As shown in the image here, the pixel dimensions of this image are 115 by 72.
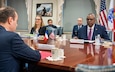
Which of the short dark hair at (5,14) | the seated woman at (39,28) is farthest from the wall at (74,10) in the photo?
the short dark hair at (5,14)

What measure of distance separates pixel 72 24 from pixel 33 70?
491 cm

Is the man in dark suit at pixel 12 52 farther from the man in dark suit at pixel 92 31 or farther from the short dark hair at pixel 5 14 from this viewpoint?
the man in dark suit at pixel 92 31

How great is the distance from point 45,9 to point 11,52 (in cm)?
573

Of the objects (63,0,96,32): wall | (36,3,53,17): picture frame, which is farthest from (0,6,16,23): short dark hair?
(36,3,53,17): picture frame

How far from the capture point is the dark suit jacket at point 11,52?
4.76ft

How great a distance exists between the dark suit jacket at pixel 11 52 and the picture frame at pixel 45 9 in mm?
5568

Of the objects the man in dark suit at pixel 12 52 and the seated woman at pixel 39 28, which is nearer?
the man in dark suit at pixel 12 52

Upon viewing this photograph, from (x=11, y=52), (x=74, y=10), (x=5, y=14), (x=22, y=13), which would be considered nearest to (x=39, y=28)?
(x=74, y=10)

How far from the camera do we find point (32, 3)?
736 cm

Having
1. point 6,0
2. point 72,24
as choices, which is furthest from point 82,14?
point 6,0

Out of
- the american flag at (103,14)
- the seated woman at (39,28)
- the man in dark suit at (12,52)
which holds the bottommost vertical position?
the man in dark suit at (12,52)

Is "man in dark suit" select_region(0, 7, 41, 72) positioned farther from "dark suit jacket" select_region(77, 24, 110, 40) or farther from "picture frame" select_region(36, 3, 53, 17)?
"picture frame" select_region(36, 3, 53, 17)

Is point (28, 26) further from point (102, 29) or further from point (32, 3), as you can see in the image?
point (102, 29)

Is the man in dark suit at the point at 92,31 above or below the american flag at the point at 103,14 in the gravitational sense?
below
